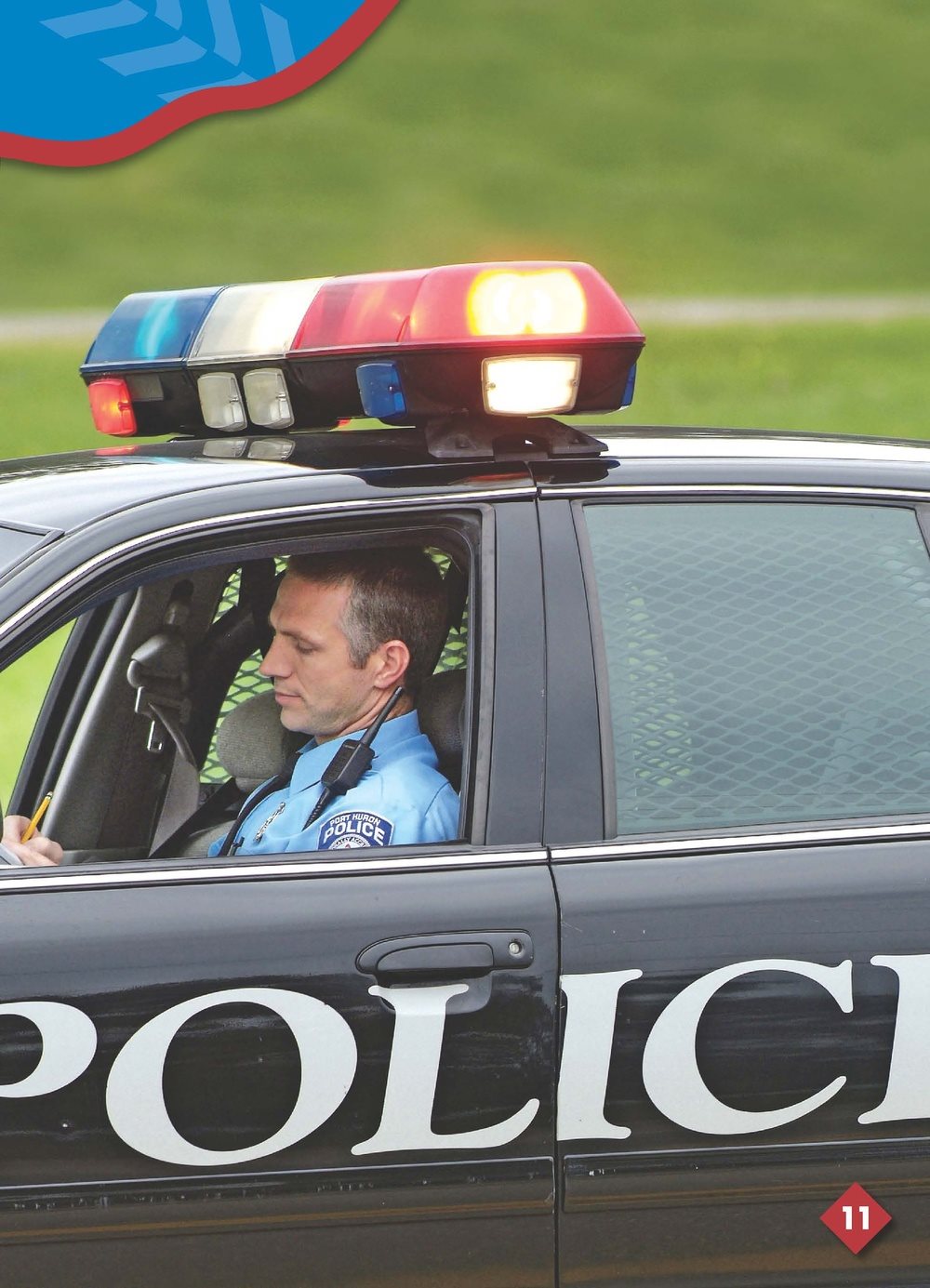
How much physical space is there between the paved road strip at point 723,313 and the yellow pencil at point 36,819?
18415mm

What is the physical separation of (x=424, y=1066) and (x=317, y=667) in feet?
2.65

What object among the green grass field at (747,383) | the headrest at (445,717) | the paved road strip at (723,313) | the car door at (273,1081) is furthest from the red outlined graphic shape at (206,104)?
the car door at (273,1081)

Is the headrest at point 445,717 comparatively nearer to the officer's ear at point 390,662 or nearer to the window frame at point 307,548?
the officer's ear at point 390,662

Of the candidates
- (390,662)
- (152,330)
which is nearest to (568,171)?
(152,330)

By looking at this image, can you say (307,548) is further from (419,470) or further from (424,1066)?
(424,1066)

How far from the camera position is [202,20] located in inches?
947

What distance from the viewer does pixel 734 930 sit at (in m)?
2.12

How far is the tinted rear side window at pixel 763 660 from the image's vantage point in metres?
2.22

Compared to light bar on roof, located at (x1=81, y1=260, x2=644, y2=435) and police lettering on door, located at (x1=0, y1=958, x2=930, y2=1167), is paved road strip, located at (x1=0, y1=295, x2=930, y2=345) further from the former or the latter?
police lettering on door, located at (x1=0, y1=958, x2=930, y2=1167)

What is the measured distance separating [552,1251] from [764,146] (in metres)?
26.6

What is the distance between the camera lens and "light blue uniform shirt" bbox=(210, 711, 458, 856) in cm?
238

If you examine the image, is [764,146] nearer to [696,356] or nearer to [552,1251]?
[696,356]

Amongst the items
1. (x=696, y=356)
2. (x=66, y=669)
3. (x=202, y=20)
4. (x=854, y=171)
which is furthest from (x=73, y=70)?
(x=66, y=669)

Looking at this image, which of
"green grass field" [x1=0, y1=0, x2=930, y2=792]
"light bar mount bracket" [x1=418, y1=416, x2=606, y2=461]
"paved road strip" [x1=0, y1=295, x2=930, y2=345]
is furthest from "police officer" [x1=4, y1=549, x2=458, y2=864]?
"paved road strip" [x1=0, y1=295, x2=930, y2=345]
